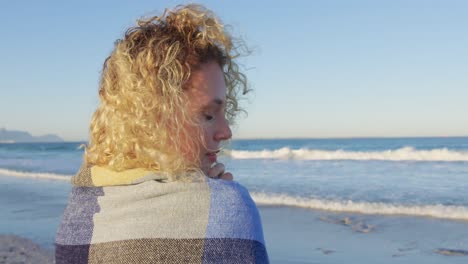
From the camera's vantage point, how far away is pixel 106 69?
1.41 m

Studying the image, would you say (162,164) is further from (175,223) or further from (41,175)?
(41,175)

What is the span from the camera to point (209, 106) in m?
1.31

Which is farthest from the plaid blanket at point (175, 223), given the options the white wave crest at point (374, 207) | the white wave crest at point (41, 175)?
the white wave crest at point (41, 175)

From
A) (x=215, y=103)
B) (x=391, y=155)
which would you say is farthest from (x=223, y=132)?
(x=391, y=155)

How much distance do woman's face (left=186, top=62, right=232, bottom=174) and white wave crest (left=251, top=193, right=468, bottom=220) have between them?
7.32m

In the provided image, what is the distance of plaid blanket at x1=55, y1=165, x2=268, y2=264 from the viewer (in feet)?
3.74

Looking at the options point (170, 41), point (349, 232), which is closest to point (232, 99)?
point (170, 41)

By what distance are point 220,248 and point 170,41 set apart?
528 mm

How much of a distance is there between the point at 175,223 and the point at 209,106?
329 millimetres

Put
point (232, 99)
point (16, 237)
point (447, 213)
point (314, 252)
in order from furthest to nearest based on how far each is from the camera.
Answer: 1. point (447, 213)
2. point (16, 237)
3. point (314, 252)
4. point (232, 99)

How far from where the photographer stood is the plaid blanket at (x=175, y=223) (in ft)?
3.74

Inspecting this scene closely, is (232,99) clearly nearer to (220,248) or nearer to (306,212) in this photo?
(220,248)

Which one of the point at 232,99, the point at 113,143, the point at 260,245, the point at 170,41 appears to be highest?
the point at 170,41

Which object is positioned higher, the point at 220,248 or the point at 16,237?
the point at 220,248
